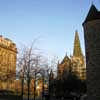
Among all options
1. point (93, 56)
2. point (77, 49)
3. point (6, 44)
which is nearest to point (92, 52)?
point (93, 56)

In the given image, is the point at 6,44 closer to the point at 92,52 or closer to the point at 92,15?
the point at 92,15

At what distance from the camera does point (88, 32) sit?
119ft

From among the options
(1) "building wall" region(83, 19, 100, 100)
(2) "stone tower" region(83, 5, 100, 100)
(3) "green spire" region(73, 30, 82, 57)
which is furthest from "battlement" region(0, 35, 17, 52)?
(3) "green spire" region(73, 30, 82, 57)

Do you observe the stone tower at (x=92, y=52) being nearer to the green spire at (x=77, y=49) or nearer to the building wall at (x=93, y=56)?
the building wall at (x=93, y=56)

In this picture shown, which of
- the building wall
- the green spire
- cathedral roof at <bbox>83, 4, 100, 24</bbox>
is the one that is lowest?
the building wall

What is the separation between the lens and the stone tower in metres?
32.9

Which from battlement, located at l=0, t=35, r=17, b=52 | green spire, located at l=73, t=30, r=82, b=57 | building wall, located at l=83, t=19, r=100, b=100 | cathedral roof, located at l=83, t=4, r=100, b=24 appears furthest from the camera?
green spire, located at l=73, t=30, r=82, b=57

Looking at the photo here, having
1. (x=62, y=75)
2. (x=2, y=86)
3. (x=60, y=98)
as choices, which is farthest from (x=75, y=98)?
(x=2, y=86)

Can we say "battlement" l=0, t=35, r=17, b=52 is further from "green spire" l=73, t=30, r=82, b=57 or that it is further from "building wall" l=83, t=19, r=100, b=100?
"green spire" l=73, t=30, r=82, b=57

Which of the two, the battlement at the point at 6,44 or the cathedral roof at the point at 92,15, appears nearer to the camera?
the cathedral roof at the point at 92,15

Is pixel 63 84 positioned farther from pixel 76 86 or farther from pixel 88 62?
pixel 88 62

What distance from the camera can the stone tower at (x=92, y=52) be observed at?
32.9 metres

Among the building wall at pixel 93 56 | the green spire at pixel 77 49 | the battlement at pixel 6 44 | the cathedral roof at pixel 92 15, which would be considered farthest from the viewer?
the green spire at pixel 77 49

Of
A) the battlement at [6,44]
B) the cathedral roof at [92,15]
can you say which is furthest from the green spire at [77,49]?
the cathedral roof at [92,15]
